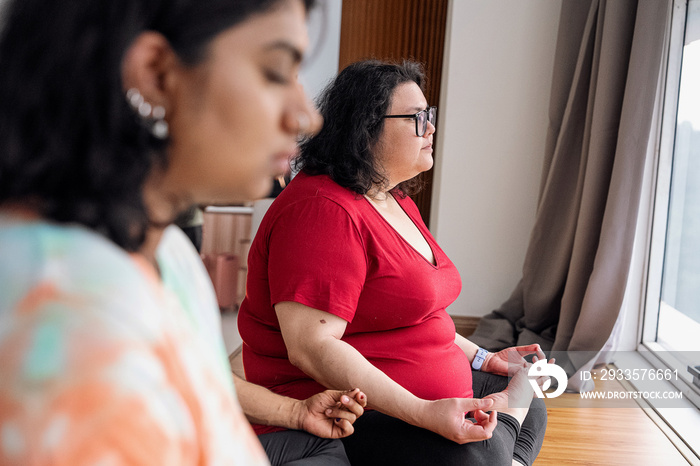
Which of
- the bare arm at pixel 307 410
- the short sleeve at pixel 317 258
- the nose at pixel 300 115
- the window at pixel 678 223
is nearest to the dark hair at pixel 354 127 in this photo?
the short sleeve at pixel 317 258

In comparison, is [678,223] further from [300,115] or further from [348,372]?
[300,115]

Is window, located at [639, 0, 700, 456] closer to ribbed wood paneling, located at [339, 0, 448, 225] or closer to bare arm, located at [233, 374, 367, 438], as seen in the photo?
ribbed wood paneling, located at [339, 0, 448, 225]

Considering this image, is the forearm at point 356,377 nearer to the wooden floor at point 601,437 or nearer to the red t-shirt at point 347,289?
the red t-shirt at point 347,289

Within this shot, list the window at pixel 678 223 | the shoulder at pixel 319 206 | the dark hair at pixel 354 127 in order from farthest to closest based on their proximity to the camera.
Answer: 1. the window at pixel 678 223
2. the dark hair at pixel 354 127
3. the shoulder at pixel 319 206

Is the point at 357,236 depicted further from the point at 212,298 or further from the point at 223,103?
the point at 223,103

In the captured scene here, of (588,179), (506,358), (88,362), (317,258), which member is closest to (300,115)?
(88,362)

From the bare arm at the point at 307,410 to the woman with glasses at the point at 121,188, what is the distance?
0.62 meters

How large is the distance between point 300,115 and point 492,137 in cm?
321

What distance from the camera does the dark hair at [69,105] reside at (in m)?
0.40

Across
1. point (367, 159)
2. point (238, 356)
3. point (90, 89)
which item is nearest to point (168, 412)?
point (90, 89)

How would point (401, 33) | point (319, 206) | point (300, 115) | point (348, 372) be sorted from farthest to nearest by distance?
1. point (401, 33)
2. point (319, 206)
3. point (348, 372)
4. point (300, 115)

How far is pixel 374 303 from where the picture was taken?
53.1 inches

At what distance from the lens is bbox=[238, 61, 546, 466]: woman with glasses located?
4.05ft

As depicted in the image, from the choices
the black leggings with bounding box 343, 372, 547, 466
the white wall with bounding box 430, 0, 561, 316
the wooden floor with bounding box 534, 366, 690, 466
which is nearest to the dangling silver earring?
the black leggings with bounding box 343, 372, 547, 466
